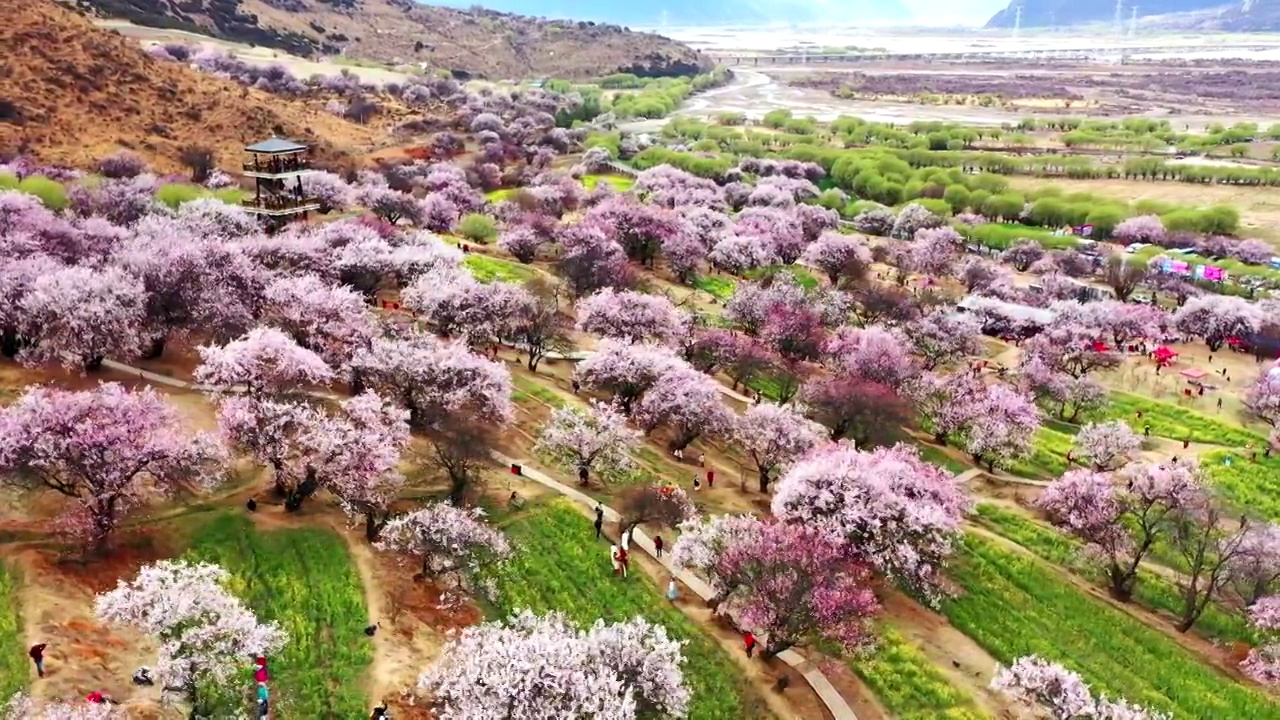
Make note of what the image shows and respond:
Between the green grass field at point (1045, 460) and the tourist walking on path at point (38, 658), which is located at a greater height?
the tourist walking on path at point (38, 658)

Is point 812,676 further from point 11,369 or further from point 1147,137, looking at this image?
point 1147,137

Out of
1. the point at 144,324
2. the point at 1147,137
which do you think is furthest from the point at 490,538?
the point at 1147,137

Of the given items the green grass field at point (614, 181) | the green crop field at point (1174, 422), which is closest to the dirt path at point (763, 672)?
the green crop field at point (1174, 422)

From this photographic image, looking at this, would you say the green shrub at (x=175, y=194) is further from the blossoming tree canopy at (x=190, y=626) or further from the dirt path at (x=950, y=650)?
the dirt path at (x=950, y=650)

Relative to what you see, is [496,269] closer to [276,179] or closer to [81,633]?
[276,179]

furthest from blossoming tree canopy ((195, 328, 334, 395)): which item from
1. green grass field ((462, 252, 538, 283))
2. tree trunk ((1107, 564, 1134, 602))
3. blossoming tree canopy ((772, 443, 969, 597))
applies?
tree trunk ((1107, 564, 1134, 602))
